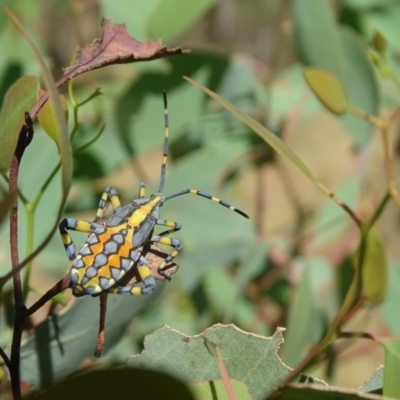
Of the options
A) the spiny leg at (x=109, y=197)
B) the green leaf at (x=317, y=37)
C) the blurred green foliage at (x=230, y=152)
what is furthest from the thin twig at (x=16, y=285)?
the green leaf at (x=317, y=37)

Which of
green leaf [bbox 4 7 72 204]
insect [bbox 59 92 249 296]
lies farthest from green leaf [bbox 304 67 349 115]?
green leaf [bbox 4 7 72 204]

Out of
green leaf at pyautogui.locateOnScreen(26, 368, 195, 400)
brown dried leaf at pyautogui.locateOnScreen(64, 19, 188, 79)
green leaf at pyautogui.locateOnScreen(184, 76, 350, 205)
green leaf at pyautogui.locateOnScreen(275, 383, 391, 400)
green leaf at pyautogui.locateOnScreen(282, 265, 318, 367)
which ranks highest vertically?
brown dried leaf at pyautogui.locateOnScreen(64, 19, 188, 79)

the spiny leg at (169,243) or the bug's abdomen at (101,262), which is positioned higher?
the bug's abdomen at (101,262)

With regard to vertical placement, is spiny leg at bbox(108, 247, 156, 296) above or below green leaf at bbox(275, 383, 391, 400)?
above

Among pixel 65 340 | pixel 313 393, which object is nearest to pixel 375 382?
pixel 313 393

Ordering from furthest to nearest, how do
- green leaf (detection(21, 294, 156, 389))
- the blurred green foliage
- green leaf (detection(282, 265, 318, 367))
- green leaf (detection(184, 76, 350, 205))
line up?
1. the blurred green foliage
2. green leaf (detection(282, 265, 318, 367))
3. green leaf (detection(21, 294, 156, 389))
4. green leaf (detection(184, 76, 350, 205))

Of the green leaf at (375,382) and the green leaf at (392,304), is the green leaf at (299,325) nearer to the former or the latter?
the green leaf at (392,304)

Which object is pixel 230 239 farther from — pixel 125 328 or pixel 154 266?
pixel 154 266

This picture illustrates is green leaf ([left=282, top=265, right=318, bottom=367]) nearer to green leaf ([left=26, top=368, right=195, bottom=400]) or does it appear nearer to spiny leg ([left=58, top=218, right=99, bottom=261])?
spiny leg ([left=58, top=218, right=99, bottom=261])
